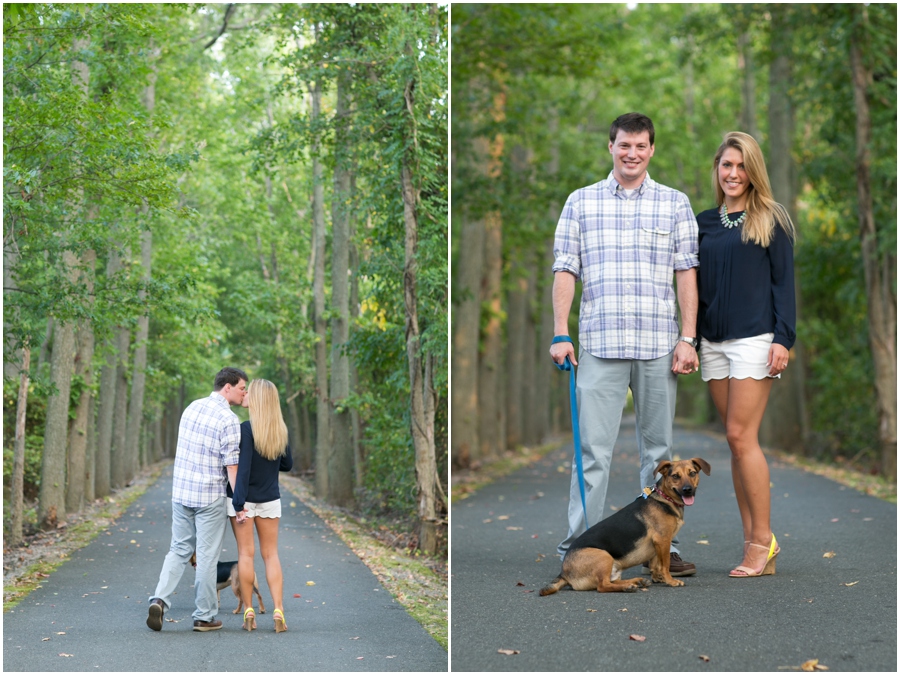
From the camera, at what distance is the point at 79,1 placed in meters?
6.86

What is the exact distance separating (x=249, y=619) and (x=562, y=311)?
99.7 inches

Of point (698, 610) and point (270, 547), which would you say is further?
point (270, 547)

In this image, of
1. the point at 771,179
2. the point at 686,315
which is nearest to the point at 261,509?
the point at 686,315

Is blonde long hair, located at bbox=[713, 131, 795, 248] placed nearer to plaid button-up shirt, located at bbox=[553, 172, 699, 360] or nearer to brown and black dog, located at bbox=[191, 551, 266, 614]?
plaid button-up shirt, located at bbox=[553, 172, 699, 360]

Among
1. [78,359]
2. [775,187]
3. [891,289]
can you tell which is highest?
[775,187]

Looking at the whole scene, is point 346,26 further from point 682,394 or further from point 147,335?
point 682,394

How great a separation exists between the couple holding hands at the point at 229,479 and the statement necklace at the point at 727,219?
286 centimetres

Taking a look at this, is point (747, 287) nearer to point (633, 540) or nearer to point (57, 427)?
point (633, 540)

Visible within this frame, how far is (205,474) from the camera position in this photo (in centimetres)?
597

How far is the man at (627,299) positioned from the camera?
5.54 metres

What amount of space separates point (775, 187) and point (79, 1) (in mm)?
16203

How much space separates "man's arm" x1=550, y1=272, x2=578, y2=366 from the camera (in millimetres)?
5375

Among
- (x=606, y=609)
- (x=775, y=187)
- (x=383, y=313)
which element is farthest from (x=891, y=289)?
(x=606, y=609)

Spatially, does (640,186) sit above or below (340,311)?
above
